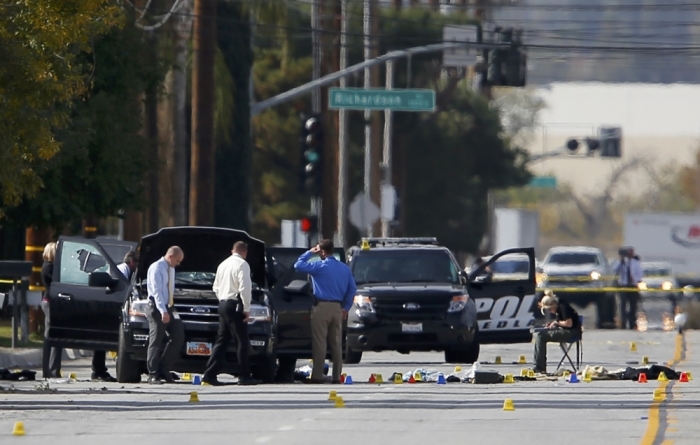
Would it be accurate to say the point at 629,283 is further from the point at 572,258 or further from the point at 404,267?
the point at 572,258

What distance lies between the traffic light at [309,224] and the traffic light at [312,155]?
1.92ft

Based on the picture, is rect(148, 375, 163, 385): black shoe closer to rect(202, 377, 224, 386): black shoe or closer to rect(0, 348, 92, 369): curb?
rect(202, 377, 224, 386): black shoe

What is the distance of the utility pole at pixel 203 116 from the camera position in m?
30.3

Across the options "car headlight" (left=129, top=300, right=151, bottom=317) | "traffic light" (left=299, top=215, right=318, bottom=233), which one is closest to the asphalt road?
"car headlight" (left=129, top=300, right=151, bottom=317)

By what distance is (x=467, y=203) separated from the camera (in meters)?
64.8

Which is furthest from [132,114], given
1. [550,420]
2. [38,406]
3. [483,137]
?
[483,137]

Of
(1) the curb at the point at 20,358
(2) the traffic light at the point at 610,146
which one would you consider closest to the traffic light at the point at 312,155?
(1) the curb at the point at 20,358

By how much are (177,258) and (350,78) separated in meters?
38.1

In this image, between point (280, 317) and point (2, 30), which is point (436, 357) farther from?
point (2, 30)

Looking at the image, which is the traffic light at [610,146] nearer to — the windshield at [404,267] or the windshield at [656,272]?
the windshield at [656,272]

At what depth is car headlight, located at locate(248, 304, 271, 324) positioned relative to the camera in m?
18.6

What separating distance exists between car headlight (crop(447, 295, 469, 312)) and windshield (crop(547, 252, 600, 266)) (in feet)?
108

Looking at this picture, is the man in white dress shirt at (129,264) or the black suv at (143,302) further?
the man in white dress shirt at (129,264)

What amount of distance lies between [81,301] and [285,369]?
9.27 feet
